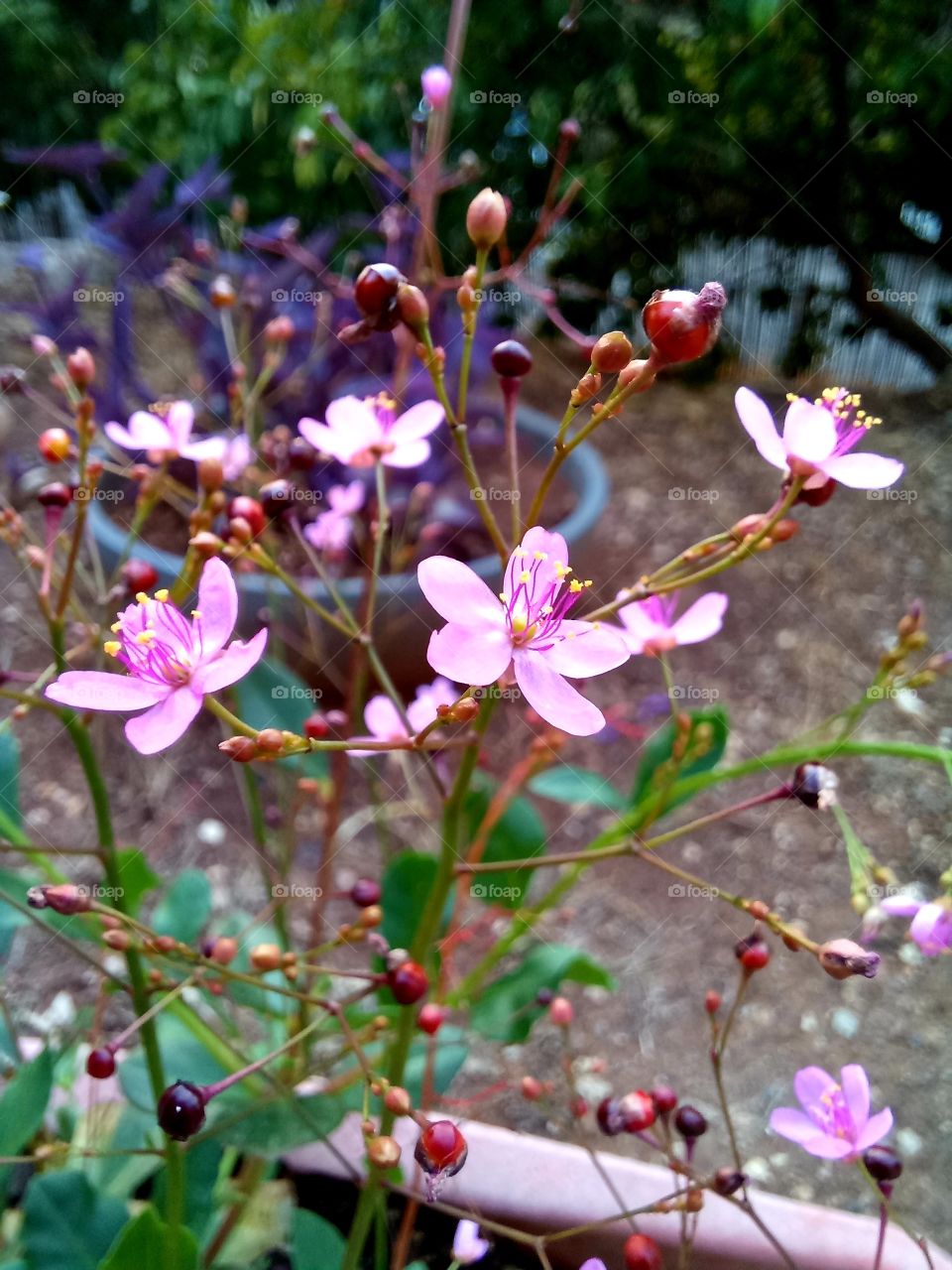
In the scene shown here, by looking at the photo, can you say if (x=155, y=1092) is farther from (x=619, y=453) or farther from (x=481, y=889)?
(x=619, y=453)

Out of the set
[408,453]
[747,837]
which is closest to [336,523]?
[408,453]

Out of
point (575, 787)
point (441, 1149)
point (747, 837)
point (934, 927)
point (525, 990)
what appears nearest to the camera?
point (441, 1149)

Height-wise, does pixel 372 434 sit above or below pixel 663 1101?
above

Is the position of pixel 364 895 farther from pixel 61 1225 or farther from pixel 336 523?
pixel 336 523

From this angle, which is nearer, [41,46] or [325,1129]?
[325,1129]

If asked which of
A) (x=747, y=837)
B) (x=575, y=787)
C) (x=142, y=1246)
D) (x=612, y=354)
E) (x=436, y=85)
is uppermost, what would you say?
(x=436, y=85)

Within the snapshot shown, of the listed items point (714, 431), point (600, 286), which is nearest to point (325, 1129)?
point (714, 431)

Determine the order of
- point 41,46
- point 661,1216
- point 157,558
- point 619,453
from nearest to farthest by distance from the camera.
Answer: point 661,1216 → point 157,558 → point 619,453 → point 41,46

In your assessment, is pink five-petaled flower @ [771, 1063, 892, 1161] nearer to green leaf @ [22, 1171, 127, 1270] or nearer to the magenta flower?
the magenta flower
